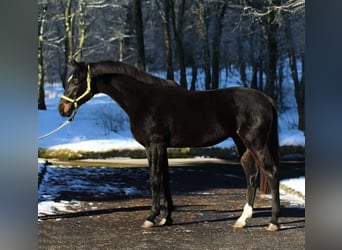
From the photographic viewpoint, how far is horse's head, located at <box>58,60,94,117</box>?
5.07 m

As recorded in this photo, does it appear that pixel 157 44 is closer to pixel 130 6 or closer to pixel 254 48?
pixel 130 6

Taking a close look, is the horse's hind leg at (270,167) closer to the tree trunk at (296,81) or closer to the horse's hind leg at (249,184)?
the horse's hind leg at (249,184)

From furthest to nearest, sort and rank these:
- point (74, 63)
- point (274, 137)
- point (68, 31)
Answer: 1. point (68, 31)
2. point (274, 137)
3. point (74, 63)

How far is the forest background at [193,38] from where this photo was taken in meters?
5.29

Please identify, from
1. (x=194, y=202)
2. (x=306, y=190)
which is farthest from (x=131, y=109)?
(x=306, y=190)

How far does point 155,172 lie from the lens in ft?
16.7

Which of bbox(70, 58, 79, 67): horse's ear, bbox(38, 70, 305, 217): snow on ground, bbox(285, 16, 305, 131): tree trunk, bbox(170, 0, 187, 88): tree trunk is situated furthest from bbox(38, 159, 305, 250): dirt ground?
bbox(70, 58, 79, 67): horse's ear

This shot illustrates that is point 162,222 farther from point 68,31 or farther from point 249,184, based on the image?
point 68,31

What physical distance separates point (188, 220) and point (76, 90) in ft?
5.21

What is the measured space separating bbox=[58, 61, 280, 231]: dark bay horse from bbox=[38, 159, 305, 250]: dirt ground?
0.15 metres

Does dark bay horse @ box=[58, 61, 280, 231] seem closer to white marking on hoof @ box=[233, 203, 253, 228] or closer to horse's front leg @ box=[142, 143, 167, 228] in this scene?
horse's front leg @ box=[142, 143, 167, 228]

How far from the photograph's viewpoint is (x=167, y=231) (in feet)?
16.9

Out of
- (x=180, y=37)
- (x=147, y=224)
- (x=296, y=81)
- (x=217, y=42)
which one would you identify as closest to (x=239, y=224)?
(x=147, y=224)

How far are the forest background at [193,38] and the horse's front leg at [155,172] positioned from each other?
2.23 feet
